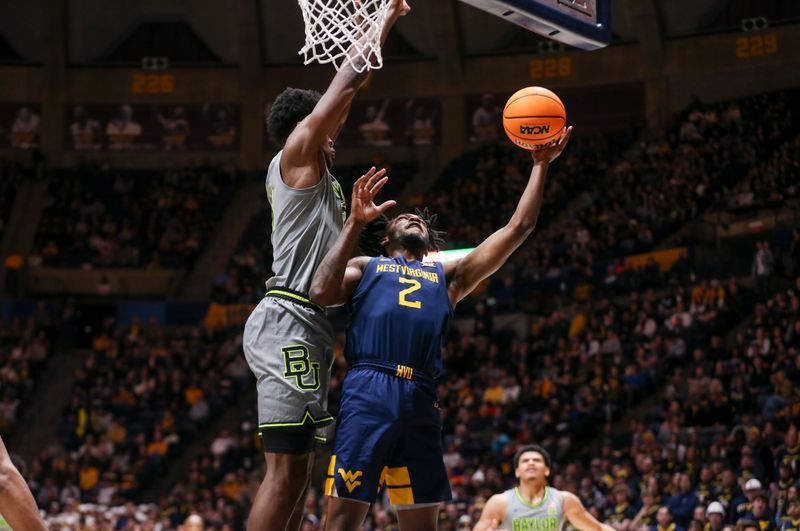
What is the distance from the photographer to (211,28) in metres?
25.8

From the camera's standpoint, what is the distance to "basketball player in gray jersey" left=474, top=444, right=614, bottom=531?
841 centimetres

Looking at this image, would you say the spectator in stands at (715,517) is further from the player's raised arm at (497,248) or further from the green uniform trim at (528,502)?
the player's raised arm at (497,248)

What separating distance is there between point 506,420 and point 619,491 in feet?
12.7

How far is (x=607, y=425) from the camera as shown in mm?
15594

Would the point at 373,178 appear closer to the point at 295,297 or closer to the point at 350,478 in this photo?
the point at 295,297

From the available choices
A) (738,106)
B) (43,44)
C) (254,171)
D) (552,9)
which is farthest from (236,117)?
(552,9)

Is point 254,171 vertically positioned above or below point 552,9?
above

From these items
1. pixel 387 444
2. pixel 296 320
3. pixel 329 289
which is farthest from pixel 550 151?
pixel 387 444

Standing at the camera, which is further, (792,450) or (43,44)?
(43,44)

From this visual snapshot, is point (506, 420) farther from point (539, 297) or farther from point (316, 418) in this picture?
point (316, 418)

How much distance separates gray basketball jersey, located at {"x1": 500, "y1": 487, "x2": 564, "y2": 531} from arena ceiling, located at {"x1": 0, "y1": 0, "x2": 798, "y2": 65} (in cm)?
1710

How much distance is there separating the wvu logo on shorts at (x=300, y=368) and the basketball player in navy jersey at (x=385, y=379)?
0.72ft

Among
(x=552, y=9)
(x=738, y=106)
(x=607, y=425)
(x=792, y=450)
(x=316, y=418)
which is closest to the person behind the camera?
(x=316, y=418)

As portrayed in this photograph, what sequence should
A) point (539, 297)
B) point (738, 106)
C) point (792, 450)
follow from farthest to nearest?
point (738, 106), point (539, 297), point (792, 450)
